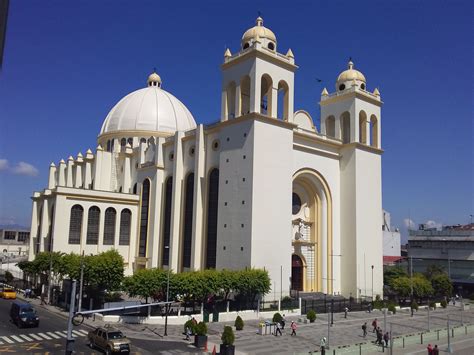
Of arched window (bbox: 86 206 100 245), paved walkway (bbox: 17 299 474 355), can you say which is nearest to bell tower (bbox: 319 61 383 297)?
paved walkway (bbox: 17 299 474 355)

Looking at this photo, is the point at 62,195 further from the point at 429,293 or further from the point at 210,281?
the point at 429,293

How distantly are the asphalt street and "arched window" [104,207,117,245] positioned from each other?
2078 cm

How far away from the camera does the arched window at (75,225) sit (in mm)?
49344

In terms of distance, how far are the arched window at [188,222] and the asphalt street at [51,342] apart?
16.4 m

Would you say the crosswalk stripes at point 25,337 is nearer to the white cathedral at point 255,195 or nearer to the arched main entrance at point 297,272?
the white cathedral at point 255,195

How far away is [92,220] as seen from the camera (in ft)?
168

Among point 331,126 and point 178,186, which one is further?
point 331,126

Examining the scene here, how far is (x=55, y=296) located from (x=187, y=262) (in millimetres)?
12839

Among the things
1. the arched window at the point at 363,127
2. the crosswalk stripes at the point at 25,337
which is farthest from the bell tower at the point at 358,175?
the crosswalk stripes at the point at 25,337

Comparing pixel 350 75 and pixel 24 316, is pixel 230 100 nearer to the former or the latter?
pixel 350 75

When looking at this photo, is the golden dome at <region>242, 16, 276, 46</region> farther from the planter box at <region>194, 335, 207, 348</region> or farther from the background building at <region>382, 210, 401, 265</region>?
the background building at <region>382, 210, 401, 265</region>

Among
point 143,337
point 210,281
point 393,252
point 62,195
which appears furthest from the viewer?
point 393,252

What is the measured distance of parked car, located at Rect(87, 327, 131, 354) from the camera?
2311cm

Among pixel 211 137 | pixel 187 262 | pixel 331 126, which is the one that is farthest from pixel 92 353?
pixel 331 126
